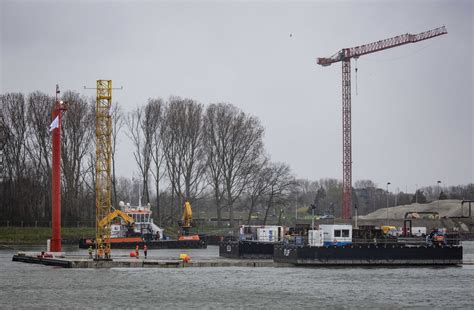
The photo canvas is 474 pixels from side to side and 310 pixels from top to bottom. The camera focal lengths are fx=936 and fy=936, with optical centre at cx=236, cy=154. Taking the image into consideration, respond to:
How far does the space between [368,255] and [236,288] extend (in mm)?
18524

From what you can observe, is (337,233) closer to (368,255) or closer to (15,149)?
(368,255)

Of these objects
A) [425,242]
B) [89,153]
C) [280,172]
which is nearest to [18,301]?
[425,242]

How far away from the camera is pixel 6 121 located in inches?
4892

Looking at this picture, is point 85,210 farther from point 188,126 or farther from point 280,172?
point 280,172

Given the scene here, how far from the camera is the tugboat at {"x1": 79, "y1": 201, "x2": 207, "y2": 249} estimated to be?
111062mm

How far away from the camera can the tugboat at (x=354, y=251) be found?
77.4m

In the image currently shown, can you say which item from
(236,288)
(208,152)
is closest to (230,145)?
(208,152)

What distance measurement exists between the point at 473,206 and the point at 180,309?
5749 inches

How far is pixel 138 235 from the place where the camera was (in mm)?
113625

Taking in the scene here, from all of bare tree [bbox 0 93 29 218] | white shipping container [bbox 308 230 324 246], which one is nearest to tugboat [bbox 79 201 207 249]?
bare tree [bbox 0 93 29 218]

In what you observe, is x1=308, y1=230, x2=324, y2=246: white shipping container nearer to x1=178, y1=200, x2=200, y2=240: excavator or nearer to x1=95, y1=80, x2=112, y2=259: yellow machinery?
x1=95, y1=80, x2=112, y2=259: yellow machinery

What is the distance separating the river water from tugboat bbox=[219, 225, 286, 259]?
365 inches

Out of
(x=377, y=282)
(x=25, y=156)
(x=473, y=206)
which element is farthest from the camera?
(x=473, y=206)

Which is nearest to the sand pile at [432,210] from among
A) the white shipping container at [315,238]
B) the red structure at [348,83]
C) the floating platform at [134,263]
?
the red structure at [348,83]
